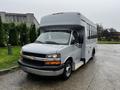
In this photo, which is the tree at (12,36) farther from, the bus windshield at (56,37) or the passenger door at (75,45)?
the passenger door at (75,45)

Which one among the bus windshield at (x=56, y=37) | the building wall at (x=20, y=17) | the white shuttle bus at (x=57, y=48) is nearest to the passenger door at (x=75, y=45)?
the white shuttle bus at (x=57, y=48)

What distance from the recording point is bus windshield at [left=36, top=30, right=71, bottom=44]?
5.97 metres

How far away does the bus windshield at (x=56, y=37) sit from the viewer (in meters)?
5.97

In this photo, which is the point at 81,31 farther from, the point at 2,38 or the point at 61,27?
the point at 2,38

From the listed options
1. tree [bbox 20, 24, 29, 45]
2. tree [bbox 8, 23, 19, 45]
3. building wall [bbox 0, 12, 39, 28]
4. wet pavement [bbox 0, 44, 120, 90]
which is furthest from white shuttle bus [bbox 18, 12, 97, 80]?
building wall [bbox 0, 12, 39, 28]

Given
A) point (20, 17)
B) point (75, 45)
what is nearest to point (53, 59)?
point (75, 45)

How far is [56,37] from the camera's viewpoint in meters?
6.23

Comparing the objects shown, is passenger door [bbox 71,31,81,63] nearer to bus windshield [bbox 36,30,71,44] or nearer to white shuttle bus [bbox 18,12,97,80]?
white shuttle bus [bbox 18,12,97,80]

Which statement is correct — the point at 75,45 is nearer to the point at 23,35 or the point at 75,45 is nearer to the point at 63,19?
the point at 63,19

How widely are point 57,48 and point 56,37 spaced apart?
1130 millimetres

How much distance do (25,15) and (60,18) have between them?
3641cm

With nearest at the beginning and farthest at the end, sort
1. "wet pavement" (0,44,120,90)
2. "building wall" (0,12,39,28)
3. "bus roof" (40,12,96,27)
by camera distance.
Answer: "wet pavement" (0,44,120,90) → "bus roof" (40,12,96,27) → "building wall" (0,12,39,28)

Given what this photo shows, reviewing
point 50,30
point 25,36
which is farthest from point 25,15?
point 50,30

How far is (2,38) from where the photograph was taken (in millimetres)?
15250
